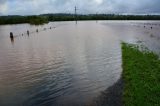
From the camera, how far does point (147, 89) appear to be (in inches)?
583

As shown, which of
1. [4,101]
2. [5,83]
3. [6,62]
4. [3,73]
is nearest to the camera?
[4,101]

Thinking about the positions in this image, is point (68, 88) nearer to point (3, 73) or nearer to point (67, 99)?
point (67, 99)

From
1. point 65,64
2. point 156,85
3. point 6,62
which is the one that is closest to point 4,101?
point 156,85

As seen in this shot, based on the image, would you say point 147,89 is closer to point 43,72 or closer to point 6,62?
point 43,72

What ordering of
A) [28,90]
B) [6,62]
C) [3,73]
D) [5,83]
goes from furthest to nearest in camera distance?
[6,62]
[3,73]
[5,83]
[28,90]

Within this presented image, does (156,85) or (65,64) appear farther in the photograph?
(65,64)

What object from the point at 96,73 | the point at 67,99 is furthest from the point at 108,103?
the point at 96,73

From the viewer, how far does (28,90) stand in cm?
1681

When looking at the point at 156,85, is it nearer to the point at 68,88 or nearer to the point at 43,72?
the point at 68,88

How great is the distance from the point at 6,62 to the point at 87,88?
1375 centimetres

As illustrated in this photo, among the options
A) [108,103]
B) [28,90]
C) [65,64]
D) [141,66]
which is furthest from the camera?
[65,64]

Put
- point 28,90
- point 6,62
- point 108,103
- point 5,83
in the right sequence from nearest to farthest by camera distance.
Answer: point 108,103, point 28,90, point 5,83, point 6,62

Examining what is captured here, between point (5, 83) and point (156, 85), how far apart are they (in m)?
10.8

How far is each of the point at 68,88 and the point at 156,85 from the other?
5.80 metres
